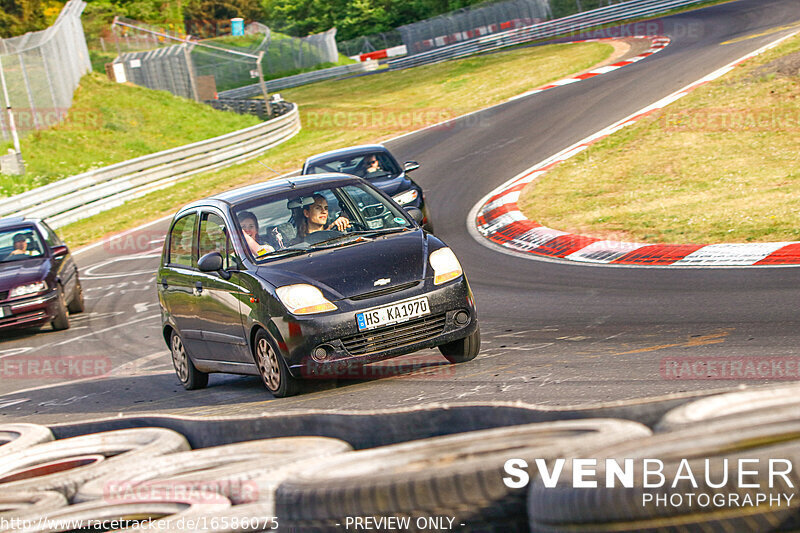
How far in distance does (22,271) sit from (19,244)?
2.74 feet

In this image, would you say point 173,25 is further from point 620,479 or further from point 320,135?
point 620,479

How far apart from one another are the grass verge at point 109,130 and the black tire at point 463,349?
23.9 meters

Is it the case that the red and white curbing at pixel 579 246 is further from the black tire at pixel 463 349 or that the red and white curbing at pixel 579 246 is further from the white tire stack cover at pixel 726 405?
the white tire stack cover at pixel 726 405

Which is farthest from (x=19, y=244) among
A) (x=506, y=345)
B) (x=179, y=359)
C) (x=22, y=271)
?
(x=506, y=345)

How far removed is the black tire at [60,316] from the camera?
14195 millimetres

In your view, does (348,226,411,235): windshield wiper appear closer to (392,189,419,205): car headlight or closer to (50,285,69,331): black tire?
(392,189,419,205): car headlight

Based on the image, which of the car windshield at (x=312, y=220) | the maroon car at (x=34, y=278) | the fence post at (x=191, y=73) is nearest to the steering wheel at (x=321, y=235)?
the car windshield at (x=312, y=220)

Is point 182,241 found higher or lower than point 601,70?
higher

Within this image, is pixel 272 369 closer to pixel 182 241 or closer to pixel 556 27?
pixel 182 241

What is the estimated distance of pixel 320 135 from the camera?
36.1 m

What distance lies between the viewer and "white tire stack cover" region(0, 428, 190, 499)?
5102 mm

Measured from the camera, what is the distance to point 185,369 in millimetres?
9469

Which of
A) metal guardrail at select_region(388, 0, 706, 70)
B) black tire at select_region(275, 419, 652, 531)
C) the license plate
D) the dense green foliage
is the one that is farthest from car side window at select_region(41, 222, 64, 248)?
the dense green foliage

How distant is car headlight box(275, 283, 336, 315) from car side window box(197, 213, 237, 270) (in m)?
1.02
